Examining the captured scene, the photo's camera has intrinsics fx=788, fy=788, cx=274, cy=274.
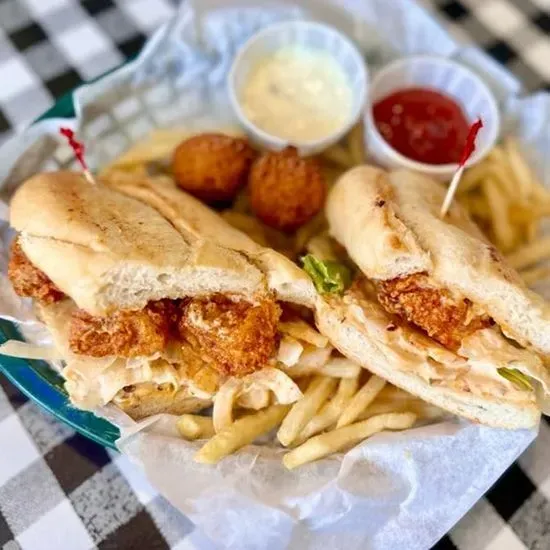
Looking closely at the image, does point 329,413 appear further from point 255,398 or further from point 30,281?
point 30,281

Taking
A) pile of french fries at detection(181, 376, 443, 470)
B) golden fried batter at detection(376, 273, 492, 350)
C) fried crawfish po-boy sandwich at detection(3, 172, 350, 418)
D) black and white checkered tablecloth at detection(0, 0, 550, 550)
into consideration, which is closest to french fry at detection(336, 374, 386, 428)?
pile of french fries at detection(181, 376, 443, 470)

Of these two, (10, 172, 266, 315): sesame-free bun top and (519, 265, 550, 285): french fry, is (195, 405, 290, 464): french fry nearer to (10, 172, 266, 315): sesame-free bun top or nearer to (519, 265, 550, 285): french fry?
(10, 172, 266, 315): sesame-free bun top

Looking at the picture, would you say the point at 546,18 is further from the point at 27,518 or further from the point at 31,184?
the point at 27,518

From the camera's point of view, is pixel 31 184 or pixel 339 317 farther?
pixel 31 184

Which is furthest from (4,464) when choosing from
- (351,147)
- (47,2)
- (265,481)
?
(47,2)

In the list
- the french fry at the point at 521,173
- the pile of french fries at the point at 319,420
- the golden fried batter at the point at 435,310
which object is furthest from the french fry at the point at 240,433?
the french fry at the point at 521,173

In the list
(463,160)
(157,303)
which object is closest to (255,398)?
(157,303)

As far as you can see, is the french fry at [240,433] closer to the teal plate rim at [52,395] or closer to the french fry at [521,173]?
the teal plate rim at [52,395]
